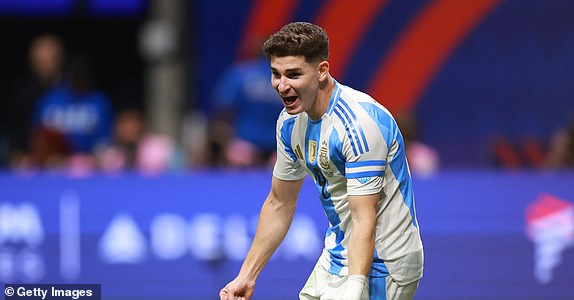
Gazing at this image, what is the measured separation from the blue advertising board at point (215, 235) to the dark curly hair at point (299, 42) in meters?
4.47

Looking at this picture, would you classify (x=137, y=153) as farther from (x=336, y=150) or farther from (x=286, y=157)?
(x=336, y=150)

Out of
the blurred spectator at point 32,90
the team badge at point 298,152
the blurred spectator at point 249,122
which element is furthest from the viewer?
the blurred spectator at point 32,90

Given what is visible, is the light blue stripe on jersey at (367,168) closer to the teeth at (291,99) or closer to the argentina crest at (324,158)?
the argentina crest at (324,158)

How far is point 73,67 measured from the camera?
1139 centimetres

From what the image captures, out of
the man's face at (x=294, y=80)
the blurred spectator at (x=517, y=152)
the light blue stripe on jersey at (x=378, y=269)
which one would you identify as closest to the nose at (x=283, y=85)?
the man's face at (x=294, y=80)

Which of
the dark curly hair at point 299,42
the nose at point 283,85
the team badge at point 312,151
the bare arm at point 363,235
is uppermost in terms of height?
the dark curly hair at point 299,42

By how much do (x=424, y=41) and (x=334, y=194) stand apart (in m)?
7.12

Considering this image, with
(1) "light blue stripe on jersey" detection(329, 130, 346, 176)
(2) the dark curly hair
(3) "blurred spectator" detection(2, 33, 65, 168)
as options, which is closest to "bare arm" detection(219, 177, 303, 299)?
(1) "light blue stripe on jersey" detection(329, 130, 346, 176)

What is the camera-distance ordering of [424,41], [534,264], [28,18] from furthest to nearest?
[28,18] → [424,41] → [534,264]

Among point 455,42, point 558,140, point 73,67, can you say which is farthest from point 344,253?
point 455,42

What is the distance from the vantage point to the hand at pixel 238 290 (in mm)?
5551

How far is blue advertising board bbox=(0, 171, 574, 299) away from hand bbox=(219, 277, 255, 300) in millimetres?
3974

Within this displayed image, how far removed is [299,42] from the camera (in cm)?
509

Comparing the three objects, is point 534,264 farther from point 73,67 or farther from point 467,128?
point 73,67
